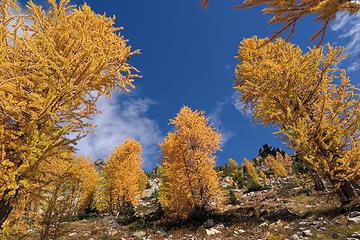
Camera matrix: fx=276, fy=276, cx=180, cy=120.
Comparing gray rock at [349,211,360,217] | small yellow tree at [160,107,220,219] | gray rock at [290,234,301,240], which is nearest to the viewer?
gray rock at [290,234,301,240]

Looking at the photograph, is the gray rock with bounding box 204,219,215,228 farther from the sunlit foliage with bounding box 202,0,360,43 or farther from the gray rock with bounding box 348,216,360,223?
the sunlit foliage with bounding box 202,0,360,43

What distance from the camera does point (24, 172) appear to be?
3.53 metres

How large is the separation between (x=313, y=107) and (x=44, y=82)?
318 inches

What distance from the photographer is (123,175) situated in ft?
86.4

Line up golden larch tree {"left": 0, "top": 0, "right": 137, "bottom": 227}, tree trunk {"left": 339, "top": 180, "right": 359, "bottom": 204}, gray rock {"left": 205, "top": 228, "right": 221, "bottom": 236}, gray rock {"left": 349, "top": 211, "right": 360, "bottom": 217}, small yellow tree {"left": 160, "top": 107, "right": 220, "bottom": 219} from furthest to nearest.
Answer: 1. small yellow tree {"left": 160, "top": 107, "right": 220, "bottom": 219}
2. gray rock {"left": 205, "top": 228, "right": 221, "bottom": 236}
3. gray rock {"left": 349, "top": 211, "right": 360, "bottom": 217}
4. tree trunk {"left": 339, "top": 180, "right": 359, "bottom": 204}
5. golden larch tree {"left": 0, "top": 0, "right": 137, "bottom": 227}

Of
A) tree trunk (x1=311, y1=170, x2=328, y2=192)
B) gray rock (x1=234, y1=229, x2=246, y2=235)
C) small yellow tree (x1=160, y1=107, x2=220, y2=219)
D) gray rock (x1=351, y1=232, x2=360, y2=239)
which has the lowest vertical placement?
gray rock (x1=351, y1=232, x2=360, y2=239)

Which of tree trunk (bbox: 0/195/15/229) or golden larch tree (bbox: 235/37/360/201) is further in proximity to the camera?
golden larch tree (bbox: 235/37/360/201)

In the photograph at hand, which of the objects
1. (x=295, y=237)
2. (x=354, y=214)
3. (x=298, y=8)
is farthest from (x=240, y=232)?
(x=298, y=8)

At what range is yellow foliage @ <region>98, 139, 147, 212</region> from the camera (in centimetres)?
2619

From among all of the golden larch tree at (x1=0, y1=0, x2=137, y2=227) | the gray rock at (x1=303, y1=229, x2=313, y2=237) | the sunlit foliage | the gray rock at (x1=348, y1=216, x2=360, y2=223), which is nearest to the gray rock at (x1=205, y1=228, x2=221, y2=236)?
the gray rock at (x1=303, y1=229, x2=313, y2=237)

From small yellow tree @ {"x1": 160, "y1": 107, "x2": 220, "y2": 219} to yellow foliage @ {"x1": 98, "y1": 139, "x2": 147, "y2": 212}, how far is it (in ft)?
29.3

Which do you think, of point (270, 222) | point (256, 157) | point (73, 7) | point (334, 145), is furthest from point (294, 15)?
point (256, 157)

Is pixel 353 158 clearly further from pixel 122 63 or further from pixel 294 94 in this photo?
pixel 122 63

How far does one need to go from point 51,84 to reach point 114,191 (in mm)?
23187
